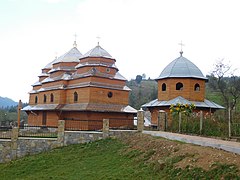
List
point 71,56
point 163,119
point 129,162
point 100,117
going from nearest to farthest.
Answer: point 129,162 < point 163,119 < point 100,117 < point 71,56

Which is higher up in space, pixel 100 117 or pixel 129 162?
pixel 100 117

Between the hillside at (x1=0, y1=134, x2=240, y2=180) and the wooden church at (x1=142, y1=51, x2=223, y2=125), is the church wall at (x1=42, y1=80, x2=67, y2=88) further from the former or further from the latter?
the hillside at (x1=0, y1=134, x2=240, y2=180)

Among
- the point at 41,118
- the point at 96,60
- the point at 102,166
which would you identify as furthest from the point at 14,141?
the point at 41,118

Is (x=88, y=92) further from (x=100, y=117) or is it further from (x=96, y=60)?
(x=96, y=60)

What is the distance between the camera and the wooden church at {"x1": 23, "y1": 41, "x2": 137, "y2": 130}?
2484 cm

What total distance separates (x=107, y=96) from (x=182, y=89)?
6.02m

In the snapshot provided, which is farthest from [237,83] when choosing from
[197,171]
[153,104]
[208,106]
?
[197,171]

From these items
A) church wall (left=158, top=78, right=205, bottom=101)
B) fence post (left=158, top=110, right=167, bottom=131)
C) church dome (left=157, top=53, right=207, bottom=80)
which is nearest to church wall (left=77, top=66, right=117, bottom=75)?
church dome (left=157, top=53, right=207, bottom=80)

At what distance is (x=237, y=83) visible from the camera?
111 feet

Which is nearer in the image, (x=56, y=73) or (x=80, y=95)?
(x=80, y=95)

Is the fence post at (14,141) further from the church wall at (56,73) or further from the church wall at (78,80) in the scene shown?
the church wall at (56,73)

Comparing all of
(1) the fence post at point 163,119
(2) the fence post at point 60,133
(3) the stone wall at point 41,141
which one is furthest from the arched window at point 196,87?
(2) the fence post at point 60,133

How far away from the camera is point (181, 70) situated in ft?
84.3

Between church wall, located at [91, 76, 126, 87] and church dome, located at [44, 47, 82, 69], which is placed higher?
church dome, located at [44, 47, 82, 69]
